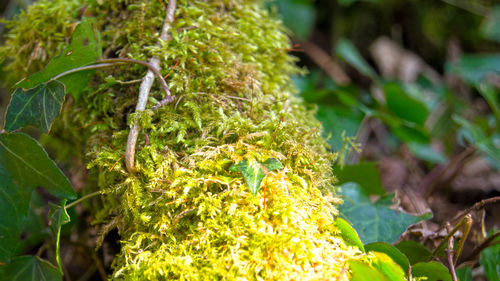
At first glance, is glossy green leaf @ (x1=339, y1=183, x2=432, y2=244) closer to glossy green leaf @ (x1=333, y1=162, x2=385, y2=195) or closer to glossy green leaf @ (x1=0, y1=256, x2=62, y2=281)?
glossy green leaf @ (x1=333, y1=162, x2=385, y2=195)

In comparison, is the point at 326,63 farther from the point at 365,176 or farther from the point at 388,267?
the point at 388,267

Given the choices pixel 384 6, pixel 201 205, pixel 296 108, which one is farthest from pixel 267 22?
pixel 384 6

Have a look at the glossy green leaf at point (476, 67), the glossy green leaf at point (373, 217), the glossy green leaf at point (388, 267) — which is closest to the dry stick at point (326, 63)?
the glossy green leaf at point (476, 67)

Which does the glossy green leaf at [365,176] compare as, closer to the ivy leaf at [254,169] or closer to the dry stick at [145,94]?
the ivy leaf at [254,169]

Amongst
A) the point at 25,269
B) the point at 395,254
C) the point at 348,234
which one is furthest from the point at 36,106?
the point at 395,254

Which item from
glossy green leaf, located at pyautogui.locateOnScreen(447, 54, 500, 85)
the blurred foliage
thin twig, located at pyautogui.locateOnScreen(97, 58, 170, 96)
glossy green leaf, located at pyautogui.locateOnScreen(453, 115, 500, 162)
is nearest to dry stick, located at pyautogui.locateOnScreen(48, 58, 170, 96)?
thin twig, located at pyautogui.locateOnScreen(97, 58, 170, 96)

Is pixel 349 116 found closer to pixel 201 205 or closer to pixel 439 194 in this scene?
pixel 439 194
